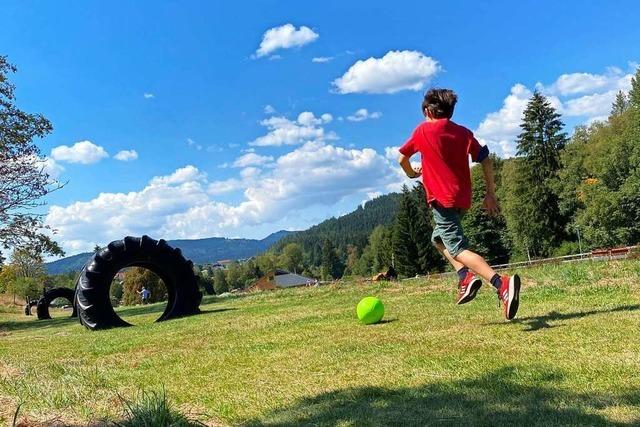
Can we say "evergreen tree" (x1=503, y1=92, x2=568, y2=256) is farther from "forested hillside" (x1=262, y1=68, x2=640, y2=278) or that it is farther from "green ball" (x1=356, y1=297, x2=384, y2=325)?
"green ball" (x1=356, y1=297, x2=384, y2=325)

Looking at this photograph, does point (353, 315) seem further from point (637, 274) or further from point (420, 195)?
point (420, 195)

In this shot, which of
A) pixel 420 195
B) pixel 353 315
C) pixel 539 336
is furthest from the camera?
pixel 420 195

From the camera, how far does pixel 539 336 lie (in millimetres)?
4762

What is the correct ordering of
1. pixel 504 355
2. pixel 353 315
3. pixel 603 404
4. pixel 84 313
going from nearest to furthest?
pixel 603 404
pixel 504 355
pixel 353 315
pixel 84 313

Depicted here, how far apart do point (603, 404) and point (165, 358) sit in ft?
14.9

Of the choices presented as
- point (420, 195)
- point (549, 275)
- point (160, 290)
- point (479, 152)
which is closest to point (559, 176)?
point (420, 195)

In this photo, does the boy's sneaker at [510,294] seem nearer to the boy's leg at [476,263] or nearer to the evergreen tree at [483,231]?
the boy's leg at [476,263]

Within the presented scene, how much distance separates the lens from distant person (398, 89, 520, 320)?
5594 mm

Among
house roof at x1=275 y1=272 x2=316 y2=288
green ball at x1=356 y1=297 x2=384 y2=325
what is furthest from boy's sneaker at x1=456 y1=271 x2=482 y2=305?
house roof at x1=275 y1=272 x2=316 y2=288

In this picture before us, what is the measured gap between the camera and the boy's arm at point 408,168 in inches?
235

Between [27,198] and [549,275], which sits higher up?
[27,198]

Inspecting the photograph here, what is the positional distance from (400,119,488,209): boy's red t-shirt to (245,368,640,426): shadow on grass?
2.18 metres

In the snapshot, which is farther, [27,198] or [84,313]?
[27,198]

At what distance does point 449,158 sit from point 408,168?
0.57 meters
